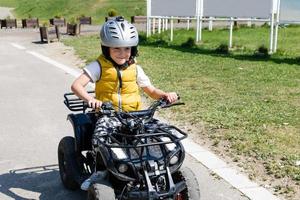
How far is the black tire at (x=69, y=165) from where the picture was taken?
4.80 metres

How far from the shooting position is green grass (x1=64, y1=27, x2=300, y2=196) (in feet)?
20.3

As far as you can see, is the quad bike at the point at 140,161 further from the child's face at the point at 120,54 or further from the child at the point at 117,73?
the child's face at the point at 120,54

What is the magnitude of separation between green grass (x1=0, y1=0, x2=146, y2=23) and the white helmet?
116 ft

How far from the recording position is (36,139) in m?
7.03

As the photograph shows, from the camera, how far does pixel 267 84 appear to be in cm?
1052

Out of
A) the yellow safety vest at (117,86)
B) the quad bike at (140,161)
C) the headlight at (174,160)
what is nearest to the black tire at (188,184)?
the quad bike at (140,161)

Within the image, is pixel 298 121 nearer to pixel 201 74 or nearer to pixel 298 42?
pixel 201 74

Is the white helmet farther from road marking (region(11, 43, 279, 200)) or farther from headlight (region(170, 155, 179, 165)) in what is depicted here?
road marking (region(11, 43, 279, 200))

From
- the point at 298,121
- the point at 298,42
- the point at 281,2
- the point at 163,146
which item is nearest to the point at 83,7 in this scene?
the point at 298,42

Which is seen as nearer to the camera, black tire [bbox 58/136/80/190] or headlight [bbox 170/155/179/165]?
headlight [bbox 170/155/179/165]

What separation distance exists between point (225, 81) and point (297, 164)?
542cm

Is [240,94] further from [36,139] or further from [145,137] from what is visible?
[145,137]

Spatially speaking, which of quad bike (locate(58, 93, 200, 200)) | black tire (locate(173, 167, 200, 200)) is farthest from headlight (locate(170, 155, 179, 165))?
black tire (locate(173, 167, 200, 200))

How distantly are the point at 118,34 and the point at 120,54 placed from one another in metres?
0.23
